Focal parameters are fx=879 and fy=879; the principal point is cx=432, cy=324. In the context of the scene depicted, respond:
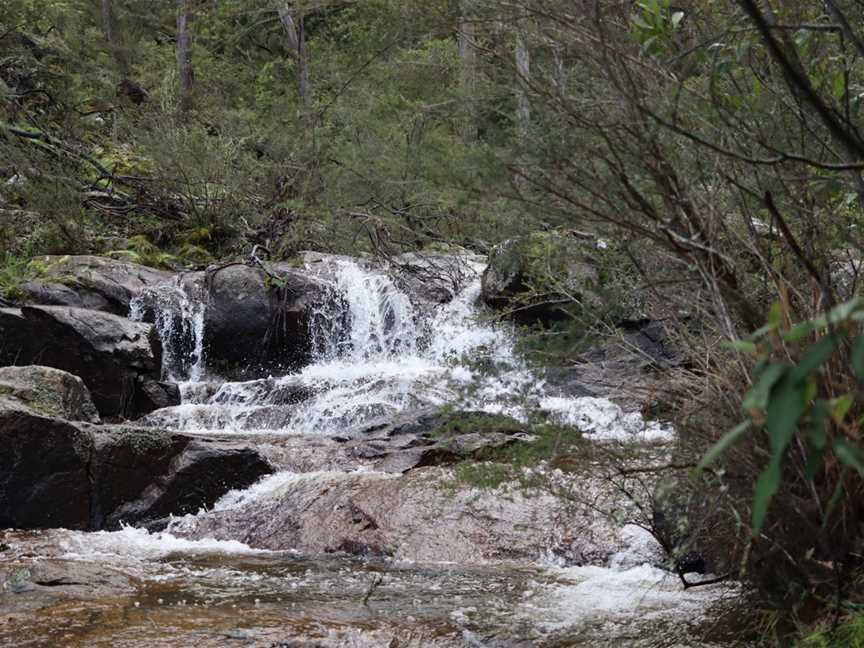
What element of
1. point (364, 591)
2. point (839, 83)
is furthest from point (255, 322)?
point (839, 83)

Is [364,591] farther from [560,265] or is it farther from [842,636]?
[842,636]

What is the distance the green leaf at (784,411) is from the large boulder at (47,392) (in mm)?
7135

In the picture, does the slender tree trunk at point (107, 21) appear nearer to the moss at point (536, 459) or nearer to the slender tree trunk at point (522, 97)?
the slender tree trunk at point (522, 97)

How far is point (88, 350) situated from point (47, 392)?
8.77 ft

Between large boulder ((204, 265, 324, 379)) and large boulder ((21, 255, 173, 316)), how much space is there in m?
1.10

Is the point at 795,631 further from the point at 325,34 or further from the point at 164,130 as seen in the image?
the point at 325,34

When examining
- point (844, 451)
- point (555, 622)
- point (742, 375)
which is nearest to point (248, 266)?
point (555, 622)

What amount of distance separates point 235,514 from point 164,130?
9.65 metres

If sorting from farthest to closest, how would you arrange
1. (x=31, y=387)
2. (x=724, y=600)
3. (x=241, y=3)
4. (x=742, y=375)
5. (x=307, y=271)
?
(x=307, y=271), (x=241, y=3), (x=31, y=387), (x=724, y=600), (x=742, y=375)

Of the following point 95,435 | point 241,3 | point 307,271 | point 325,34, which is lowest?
point 95,435

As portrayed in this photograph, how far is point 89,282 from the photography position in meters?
12.3

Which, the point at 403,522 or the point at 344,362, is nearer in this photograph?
the point at 403,522

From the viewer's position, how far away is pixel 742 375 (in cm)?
319

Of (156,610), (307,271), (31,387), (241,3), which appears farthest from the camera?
(307,271)
